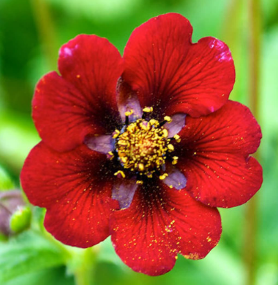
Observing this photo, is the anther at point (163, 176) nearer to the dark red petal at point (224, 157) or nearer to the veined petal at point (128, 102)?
the dark red petal at point (224, 157)

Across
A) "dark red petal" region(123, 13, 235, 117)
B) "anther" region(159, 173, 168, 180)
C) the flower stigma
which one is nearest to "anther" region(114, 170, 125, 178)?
the flower stigma

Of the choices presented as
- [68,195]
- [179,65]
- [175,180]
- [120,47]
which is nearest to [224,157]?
[175,180]

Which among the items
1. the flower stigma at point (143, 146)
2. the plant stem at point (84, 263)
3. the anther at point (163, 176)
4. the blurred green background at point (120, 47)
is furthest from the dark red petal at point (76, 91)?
the plant stem at point (84, 263)

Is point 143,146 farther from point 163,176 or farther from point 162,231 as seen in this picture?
point 162,231

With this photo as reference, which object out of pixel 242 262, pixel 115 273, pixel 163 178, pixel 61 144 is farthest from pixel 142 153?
pixel 115 273

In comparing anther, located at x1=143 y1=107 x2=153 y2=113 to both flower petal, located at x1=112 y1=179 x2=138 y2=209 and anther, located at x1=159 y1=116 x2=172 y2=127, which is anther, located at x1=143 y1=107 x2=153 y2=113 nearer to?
anther, located at x1=159 y1=116 x2=172 y2=127

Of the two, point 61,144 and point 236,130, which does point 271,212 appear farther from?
point 61,144
